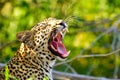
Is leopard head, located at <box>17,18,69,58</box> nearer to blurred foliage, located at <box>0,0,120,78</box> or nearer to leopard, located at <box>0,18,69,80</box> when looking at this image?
leopard, located at <box>0,18,69,80</box>

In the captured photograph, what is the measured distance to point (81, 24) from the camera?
976 centimetres

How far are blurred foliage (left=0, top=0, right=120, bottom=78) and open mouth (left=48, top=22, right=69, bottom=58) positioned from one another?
3841 mm

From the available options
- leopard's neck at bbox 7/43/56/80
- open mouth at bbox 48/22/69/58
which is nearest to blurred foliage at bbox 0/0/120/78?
leopard's neck at bbox 7/43/56/80

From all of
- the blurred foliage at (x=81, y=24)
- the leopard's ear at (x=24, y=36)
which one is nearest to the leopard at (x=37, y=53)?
the leopard's ear at (x=24, y=36)

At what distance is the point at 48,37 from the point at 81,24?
4.72 metres

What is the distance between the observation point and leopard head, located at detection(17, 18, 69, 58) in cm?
498

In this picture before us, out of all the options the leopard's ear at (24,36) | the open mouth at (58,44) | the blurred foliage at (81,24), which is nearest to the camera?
the open mouth at (58,44)

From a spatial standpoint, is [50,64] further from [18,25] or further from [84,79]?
[18,25]

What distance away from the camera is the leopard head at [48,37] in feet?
16.3

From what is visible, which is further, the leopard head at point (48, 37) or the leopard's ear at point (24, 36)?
the leopard's ear at point (24, 36)

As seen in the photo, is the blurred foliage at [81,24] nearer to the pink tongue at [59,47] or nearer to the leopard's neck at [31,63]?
the leopard's neck at [31,63]

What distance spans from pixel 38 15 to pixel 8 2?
60cm

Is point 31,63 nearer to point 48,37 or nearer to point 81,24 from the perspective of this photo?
point 48,37

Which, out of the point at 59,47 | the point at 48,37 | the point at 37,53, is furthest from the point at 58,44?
the point at 37,53
